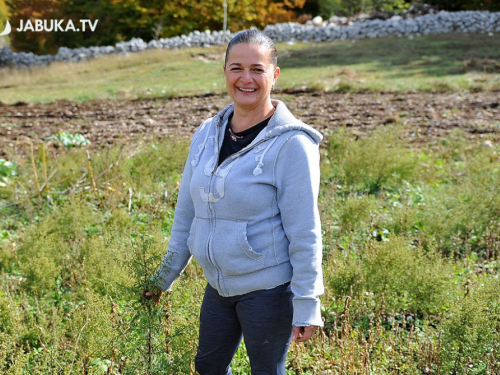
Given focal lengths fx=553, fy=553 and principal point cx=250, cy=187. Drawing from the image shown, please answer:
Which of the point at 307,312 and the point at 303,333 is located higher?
the point at 307,312

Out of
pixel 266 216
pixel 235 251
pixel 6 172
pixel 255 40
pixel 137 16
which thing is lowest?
pixel 6 172

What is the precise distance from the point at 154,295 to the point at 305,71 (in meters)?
15.2

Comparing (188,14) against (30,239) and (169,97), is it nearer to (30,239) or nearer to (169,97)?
(169,97)

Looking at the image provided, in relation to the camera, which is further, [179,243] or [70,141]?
[70,141]

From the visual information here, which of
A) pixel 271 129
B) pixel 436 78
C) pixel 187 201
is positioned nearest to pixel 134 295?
pixel 187 201

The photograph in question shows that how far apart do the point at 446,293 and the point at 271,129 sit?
2.07 m

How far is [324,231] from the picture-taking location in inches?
182

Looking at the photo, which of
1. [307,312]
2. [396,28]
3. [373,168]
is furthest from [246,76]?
[396,28]

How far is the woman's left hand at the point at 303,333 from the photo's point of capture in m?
2.12

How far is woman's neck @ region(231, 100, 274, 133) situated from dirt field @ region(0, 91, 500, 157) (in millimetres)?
5969

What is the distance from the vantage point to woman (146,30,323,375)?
6.93 ft

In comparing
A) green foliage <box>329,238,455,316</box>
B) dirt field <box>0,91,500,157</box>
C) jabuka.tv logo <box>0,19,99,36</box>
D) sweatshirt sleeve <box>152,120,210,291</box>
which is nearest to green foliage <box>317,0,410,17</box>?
jabuka.tv logo <box>0,19,99,36</box>

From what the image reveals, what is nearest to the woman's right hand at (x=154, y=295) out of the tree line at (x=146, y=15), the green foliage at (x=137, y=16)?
the tree line at (x=146, y=15)

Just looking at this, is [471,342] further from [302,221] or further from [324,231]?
[324,231]
